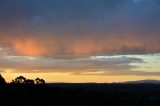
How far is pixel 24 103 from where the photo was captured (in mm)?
158250

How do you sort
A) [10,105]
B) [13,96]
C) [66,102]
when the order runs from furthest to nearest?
[66,102] → [13,96] → [10,105]

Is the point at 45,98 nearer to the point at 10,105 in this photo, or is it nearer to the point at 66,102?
the point at 66,102

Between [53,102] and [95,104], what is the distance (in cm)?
2311

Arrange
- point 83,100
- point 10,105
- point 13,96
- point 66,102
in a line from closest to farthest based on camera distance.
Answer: point 10,105 → point 13,96 → point 66,102 → point 83,100

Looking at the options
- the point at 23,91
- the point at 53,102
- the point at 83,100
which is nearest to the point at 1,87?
the point at 23,91

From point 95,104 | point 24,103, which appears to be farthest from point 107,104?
point 24,103

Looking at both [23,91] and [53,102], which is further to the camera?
[23,91]

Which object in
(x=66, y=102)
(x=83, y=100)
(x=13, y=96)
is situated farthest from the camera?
(x=83, y=100)

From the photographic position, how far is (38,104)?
17000cm

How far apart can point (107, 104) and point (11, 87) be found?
40.6 metres

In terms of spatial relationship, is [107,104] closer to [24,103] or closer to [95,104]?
[95,104]

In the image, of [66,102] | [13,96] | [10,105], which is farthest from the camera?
[66,102]

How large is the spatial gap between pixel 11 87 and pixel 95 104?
117 feet

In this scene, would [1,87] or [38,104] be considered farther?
[1,87]
